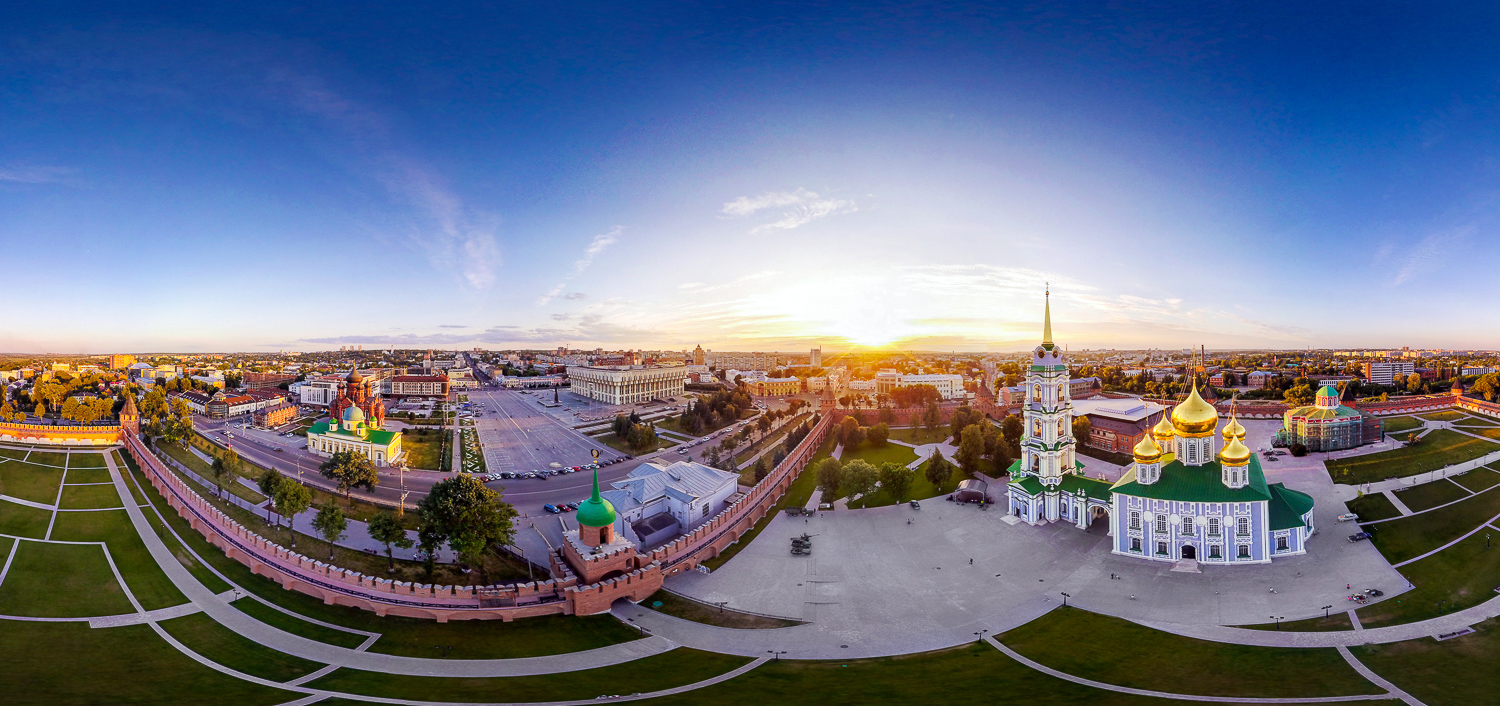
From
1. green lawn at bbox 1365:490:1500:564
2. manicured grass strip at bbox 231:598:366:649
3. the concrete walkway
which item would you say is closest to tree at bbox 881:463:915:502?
the concrete walkway

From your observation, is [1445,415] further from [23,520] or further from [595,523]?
[23,520]

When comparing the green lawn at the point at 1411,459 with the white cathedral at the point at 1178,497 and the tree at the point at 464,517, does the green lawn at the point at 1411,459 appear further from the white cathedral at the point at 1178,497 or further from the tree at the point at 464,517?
the tree at the point at 464,517

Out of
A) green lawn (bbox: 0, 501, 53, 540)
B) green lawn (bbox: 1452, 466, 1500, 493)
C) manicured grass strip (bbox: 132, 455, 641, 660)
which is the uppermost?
green lawn (bbox: 1452, 466, 1500, 493)

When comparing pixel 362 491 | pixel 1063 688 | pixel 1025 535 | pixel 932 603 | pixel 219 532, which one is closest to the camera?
pixel 1063 688

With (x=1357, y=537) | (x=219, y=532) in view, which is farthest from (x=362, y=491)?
(x=1357, y=537)

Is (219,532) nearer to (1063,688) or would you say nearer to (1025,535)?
(1063,688)

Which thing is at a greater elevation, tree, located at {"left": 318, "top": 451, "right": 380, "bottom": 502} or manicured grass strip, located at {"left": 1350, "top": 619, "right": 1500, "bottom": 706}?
tree, located at {"left": 318, "top": 451, "right": 380, "bottom": 502}

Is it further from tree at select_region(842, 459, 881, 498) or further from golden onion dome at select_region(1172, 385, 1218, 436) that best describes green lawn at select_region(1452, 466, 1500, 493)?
tree at select_region(842, 459, 881, 498)
